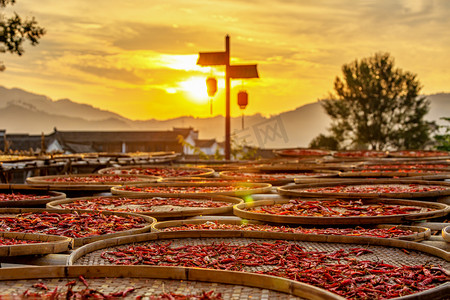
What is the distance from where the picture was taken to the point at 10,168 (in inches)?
A: 448

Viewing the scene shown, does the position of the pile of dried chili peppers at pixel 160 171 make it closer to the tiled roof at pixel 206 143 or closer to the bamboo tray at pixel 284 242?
the bamboo tray at pixel 284 242

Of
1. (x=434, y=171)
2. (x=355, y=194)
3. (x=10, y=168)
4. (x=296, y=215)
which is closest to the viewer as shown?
(x=296, y=215)

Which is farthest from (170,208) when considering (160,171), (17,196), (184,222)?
(160,171)

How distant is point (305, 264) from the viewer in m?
3.62

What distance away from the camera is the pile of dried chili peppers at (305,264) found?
10.5ft

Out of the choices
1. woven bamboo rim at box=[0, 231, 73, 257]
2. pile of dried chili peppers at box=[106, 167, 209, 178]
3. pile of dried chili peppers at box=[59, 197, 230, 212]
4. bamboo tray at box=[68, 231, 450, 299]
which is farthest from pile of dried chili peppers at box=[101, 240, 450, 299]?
pile of dried chili peppers at box=[106, 167, 209, 178]

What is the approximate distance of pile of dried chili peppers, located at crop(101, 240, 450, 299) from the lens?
321cm

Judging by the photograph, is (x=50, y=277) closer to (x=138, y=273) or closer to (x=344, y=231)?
(x=138, y=273)

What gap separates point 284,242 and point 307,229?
81 centimetres

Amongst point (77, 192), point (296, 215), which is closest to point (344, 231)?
point (296, 215)

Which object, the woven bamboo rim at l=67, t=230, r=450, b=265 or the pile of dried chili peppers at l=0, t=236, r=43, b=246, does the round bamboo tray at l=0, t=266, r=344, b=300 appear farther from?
the pile of dried chili peppers at l=0, t=236, r=43, b=246

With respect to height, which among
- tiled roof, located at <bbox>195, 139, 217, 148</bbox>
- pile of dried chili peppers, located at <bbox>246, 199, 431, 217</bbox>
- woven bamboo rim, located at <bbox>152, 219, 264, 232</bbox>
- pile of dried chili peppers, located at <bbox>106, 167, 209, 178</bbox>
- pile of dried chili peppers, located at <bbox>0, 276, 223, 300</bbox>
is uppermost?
tiled roof, located at <bbox>195, 139, 217, 148</bbox>

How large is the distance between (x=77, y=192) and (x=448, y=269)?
17.1 feet

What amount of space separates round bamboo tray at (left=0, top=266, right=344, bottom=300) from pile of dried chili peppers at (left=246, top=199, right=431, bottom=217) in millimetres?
2444
